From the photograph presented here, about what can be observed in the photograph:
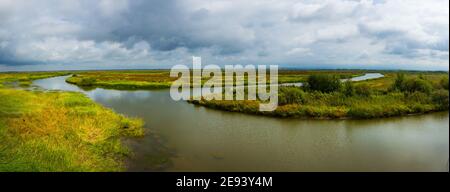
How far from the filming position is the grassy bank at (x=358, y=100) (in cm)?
1456

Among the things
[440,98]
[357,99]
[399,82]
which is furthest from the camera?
[357,99]

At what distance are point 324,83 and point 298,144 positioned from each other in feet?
36.4

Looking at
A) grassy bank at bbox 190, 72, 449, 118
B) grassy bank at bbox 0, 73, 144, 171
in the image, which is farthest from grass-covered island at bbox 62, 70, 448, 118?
grassy bank at bbox 0, 73, 144, 171

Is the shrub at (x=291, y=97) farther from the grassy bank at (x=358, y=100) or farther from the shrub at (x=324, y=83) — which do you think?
the shrub at (x=324, y=83)

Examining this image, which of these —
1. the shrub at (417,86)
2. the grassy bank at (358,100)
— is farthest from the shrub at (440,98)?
the shrub at (417,86)

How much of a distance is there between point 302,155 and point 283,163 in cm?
99

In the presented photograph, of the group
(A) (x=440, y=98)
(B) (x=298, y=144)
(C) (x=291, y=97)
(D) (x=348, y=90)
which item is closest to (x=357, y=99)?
(D) (x=348, y=90)

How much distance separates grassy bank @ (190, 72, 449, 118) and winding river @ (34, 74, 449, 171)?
2.46 ft

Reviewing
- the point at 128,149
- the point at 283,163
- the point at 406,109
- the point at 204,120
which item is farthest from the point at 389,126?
the point at 128,149

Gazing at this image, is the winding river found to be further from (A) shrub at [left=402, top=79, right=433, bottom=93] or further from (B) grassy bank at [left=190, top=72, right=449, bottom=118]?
(A) shrub at [left=402, top=79, right=433, bottom=93]

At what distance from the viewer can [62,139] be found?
10734 millimetres

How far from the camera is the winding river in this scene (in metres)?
8.84

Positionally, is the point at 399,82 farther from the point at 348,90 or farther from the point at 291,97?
the point at 291,97
